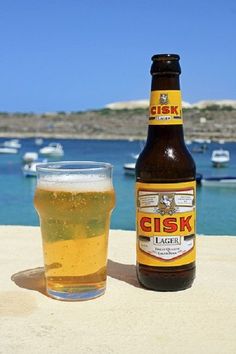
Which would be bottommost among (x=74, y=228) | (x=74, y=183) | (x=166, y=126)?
(x=74, y=228)

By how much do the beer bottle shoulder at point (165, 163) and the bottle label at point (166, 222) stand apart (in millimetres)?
23

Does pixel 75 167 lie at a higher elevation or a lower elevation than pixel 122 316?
higher

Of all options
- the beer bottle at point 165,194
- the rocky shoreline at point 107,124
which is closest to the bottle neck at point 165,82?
the beer bottle at point 165,194

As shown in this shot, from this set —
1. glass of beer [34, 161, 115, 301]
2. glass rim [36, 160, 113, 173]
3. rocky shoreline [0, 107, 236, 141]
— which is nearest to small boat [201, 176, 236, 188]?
glass rim [36, 160, 113, 173]

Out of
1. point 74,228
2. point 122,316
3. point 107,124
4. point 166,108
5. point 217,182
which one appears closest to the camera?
point 122,316

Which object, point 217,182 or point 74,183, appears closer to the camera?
point 74,183

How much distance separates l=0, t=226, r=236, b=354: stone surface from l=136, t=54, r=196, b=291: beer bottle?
81 millimetres

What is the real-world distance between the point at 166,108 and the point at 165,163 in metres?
0.18

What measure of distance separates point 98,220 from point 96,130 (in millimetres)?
93326

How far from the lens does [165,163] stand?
6.30ft

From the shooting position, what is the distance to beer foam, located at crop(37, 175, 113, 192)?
186cm

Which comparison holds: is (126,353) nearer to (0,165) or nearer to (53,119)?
(0,165)

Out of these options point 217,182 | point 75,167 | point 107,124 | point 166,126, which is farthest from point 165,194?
point 107,124

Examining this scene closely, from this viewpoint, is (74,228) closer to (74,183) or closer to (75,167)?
(74,183)
